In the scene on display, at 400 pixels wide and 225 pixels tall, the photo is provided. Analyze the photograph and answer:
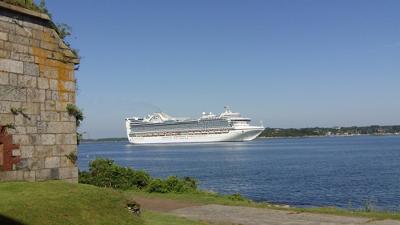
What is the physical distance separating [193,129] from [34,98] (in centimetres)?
12605

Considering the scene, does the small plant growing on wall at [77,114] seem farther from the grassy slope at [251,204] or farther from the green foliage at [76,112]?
the grassy slope at [251,204]

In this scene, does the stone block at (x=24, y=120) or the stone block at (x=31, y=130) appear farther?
the stone block at (x=31, y=130)

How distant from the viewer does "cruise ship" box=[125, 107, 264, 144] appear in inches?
5207

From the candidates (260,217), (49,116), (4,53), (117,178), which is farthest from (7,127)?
(117,178)

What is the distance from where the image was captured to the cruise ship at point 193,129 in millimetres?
132250

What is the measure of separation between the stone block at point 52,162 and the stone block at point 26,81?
1636 mm

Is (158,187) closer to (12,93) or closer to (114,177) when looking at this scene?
(114,177)

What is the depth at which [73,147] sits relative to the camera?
11.8 meters

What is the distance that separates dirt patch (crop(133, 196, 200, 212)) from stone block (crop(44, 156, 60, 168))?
122 inches

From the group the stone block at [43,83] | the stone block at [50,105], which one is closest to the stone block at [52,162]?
the stone block at [50,105]

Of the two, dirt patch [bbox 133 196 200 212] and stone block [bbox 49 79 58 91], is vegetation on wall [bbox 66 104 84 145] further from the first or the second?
dirt patch [bbox 133 196 200 212]

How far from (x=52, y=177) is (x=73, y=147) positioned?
898 mm

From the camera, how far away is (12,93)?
10305 mm

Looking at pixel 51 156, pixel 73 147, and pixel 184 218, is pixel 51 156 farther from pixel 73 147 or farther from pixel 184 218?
pixel 184 218
